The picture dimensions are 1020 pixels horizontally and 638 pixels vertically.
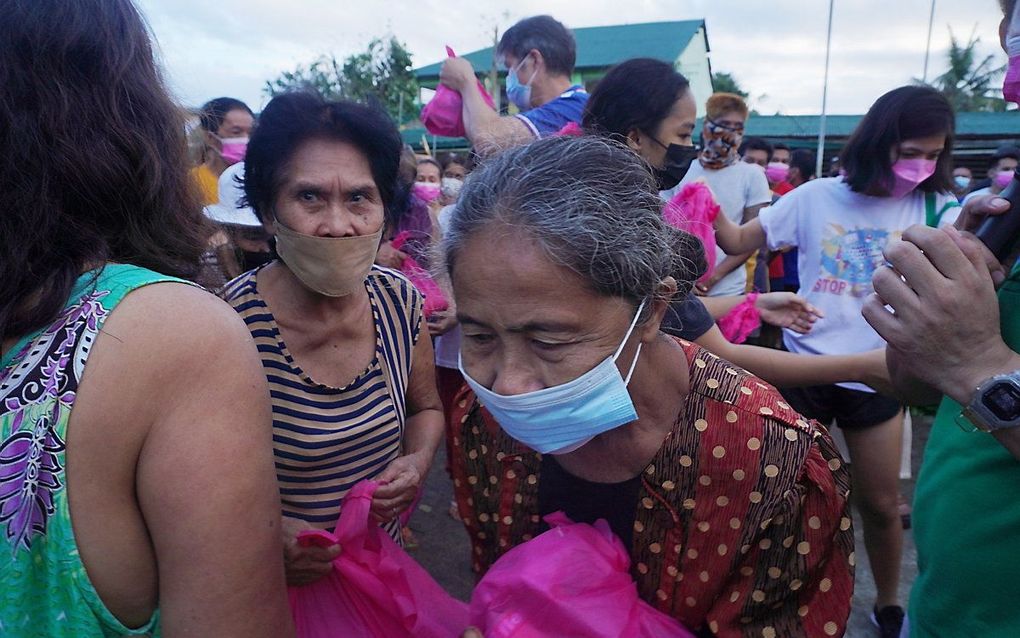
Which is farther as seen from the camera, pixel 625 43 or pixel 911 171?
pixel 625 43

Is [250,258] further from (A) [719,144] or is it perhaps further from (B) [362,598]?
(A) [719,144]

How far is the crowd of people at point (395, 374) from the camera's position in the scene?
2.90 feet

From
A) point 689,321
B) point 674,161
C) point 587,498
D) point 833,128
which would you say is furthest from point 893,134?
point 833,128

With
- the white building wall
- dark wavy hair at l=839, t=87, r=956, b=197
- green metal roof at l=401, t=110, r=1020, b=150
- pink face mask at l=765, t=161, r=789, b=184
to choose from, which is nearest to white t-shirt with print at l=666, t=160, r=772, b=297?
dark wavy hair at l=839, t=87, r=956, b=197

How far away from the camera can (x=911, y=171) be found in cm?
271

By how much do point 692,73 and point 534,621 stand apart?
32716 mm

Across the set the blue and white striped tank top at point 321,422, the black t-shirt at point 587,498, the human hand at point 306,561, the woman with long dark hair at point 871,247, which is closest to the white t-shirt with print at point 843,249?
the woman with long dark hair at point 871,247

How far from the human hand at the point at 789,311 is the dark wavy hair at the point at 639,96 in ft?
2.64

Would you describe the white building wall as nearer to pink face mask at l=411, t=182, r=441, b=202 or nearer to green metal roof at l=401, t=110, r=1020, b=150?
green metal roof at l=401, t=110, r=1020, b=150

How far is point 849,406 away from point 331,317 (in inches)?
85.7

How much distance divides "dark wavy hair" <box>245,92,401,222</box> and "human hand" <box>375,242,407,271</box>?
1461 mm

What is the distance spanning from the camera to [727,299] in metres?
2.79

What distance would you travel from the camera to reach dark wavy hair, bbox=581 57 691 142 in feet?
8.38

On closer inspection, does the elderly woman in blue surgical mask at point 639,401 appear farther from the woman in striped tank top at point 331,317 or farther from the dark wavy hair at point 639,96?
the dark wavy hair at point 639,96
